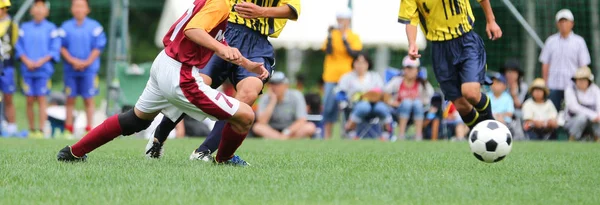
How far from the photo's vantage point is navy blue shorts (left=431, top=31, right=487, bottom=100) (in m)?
8.90

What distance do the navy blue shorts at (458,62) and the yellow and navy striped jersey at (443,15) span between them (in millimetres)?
75

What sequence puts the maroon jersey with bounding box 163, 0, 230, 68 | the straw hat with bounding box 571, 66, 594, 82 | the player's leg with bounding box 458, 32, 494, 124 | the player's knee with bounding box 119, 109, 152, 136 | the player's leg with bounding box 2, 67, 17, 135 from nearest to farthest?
the maroon jersey with bounding box 163, 0, 230, 68, the player's knee with bounding box 119, 109, 152, 136, the player's leg with bounding box 458, 32, 494, 124, the straw hat with bounding box 571, 66, 594, 82, the player's leg with bounding box 2, 67, 17, 135

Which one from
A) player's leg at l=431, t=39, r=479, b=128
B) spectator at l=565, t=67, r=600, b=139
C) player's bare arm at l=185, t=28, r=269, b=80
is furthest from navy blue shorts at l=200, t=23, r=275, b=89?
spectator at l=565, t=67, r=600, b=139

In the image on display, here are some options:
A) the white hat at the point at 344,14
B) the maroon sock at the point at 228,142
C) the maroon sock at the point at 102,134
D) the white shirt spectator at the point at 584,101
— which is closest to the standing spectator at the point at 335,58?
the white hat at the point at 344,14

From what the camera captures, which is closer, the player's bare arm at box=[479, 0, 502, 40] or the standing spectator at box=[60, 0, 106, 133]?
the player's bare arm at box=[479, 0, 502, 40]

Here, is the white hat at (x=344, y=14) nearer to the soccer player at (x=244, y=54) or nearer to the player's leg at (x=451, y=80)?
the player's leg at (x=451, y=80)

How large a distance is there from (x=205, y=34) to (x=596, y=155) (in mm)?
4465

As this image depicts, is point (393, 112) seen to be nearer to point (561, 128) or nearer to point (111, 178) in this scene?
point (561, 128)

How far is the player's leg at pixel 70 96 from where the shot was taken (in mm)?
14242

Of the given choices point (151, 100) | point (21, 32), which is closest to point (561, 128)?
point (21, 32)

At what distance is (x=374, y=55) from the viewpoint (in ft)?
66.1

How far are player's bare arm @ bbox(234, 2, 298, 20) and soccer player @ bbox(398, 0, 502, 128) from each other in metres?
1.81

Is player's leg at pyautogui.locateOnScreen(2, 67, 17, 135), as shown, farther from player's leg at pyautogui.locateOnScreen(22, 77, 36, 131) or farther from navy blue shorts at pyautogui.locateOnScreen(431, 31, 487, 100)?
navy blue shorts at pyautogui.locateOnScreen(431, 31, 487, 100)

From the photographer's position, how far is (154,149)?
7730 millimetres
